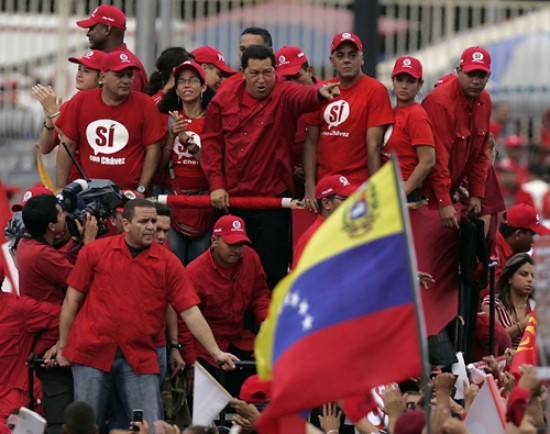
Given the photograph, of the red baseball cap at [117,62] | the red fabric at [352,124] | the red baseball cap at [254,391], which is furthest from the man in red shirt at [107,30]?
the red baseball cap at [254,391]

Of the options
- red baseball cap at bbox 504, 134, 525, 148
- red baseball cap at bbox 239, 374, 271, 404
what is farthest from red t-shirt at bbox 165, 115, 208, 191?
red baseball cap at bbox 504, 134, 525, 148

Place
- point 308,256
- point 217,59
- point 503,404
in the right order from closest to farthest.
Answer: point 308,256 < point 503,404 < point 217,59

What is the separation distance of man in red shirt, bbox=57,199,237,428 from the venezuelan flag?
118 inches

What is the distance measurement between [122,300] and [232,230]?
96 cm

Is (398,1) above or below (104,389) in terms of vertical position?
above

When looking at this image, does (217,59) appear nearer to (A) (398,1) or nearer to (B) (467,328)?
(B) (467,328)

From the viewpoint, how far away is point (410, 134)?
14016mm

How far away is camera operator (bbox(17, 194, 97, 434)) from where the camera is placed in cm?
1351

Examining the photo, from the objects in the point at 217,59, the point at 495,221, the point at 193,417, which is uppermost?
the point at 217,59

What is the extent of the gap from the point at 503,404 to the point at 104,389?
2.71m

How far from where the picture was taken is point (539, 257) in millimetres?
12039

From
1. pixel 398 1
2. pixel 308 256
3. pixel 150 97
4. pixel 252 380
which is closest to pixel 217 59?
pixel 150 97

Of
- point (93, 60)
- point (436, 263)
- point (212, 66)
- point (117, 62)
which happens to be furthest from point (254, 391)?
point (212, 66)

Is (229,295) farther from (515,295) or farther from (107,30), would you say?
(107,30)
